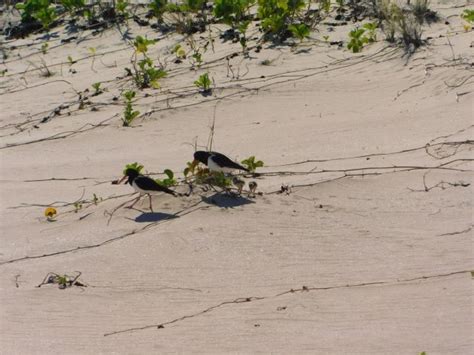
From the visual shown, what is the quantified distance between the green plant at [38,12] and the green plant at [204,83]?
2.68 meters

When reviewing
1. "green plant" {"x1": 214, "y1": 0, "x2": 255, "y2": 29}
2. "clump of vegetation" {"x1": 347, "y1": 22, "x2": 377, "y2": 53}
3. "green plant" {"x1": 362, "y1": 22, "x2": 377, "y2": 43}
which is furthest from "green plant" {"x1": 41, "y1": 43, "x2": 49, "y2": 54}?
"green plant" {"x1": 362, "y1": 22, "x2": 377, "y2": 43}

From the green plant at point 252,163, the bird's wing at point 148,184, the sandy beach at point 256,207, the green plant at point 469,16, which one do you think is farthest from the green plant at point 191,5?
the bird's wing at point 148,184

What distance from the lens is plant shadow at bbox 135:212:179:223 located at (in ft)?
18.4

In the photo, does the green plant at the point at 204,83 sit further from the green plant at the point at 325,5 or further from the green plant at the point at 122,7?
the green plant at the point at 122,7

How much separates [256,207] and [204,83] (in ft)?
8.32

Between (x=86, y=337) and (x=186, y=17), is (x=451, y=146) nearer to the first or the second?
(x=86, y=337)

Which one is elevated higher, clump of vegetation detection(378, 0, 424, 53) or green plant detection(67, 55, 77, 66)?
green plant detection(67, 55, 77, 66)

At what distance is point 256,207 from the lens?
5.64 meters

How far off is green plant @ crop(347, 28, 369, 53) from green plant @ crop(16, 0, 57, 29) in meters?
3.42

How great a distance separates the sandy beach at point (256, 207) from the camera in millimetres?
4477

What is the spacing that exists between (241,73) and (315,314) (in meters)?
4.17

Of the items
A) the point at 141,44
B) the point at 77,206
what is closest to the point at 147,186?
the point at 77,206

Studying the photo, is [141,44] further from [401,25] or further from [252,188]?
[252,188]

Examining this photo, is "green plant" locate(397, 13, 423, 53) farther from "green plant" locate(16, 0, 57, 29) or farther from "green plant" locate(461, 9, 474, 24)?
"green plant" locate(16, 0, 57, 29)
